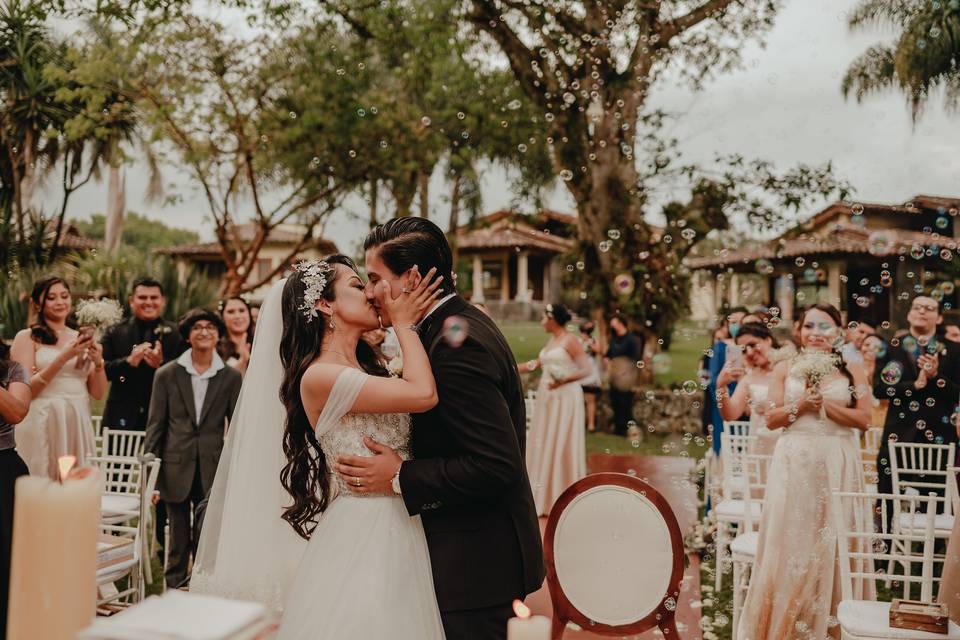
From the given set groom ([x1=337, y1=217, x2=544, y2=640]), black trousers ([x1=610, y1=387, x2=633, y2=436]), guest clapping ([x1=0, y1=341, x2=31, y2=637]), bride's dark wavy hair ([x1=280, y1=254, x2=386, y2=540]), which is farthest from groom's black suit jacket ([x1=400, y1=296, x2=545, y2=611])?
black trousers ([x1=610, y1=387, x2=633, y2=436])

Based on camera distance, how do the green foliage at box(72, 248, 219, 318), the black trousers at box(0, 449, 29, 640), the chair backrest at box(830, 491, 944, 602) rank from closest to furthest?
the black trousers at box(0, 449, 29, 640) → the chair backrest at box(830, 491, 944, 602) → the green foliage at box(72, 248, 219, 318)

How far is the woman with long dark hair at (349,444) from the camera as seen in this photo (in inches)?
87.7

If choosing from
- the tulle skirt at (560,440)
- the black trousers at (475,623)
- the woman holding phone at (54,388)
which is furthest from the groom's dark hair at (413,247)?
the tulle skirt at (560,440)

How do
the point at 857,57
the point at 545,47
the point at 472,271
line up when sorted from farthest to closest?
the point at 472,271, the point at 857,57, the point at 545,47

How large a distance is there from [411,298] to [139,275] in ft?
39.0

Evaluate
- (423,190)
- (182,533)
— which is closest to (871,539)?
(182,533)

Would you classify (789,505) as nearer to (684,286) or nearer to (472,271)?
(684,286)

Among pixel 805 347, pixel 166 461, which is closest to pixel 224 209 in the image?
pixel 166 461

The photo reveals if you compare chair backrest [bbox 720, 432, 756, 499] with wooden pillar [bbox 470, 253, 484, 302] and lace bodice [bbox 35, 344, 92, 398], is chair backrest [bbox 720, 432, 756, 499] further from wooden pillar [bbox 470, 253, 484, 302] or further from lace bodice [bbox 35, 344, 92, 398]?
wooden pillar [bbox 470, 253, 484, 302]

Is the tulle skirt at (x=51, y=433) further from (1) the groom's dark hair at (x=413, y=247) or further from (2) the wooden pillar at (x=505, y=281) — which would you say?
(2) the wooden pillar at (x=505, y=281)

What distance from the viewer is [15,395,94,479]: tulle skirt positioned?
547 cm

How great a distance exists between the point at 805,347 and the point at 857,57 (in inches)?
522

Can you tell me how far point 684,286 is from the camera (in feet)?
41.1

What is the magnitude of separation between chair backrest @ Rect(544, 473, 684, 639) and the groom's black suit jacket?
0.74 meters
